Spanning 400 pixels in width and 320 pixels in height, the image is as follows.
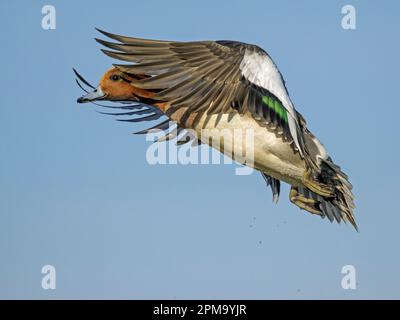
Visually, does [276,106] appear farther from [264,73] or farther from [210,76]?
[210,76]

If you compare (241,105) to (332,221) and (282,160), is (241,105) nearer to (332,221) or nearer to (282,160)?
(282,160)

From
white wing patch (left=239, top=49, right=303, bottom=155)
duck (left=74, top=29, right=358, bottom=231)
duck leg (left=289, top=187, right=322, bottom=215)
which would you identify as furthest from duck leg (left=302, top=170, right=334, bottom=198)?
white wing patch (left=239, top=49, right=303, bottom=155)

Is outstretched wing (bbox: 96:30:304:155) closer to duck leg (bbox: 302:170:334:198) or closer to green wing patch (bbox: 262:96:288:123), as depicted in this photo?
green wing patch (bbox: 262:96:288:123)

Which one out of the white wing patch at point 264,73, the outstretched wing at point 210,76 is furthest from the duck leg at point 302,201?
the white wing patch at point 264,73

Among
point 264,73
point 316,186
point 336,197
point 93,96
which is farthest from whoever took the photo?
point 336,197

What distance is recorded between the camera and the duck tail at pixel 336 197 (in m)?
9.29

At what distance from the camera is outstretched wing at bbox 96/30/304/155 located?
815 cm

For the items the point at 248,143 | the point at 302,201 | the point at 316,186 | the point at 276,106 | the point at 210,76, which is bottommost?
the point at 302,201

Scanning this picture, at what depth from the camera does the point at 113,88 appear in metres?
9.14

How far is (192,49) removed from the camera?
27.3ft

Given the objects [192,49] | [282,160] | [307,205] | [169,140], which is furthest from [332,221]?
[192,49]

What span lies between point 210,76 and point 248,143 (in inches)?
31.6

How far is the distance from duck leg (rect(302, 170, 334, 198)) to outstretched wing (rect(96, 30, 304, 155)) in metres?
0.56

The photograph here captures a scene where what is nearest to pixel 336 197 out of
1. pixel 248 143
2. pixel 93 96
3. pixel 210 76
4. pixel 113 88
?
pixel 248 143
